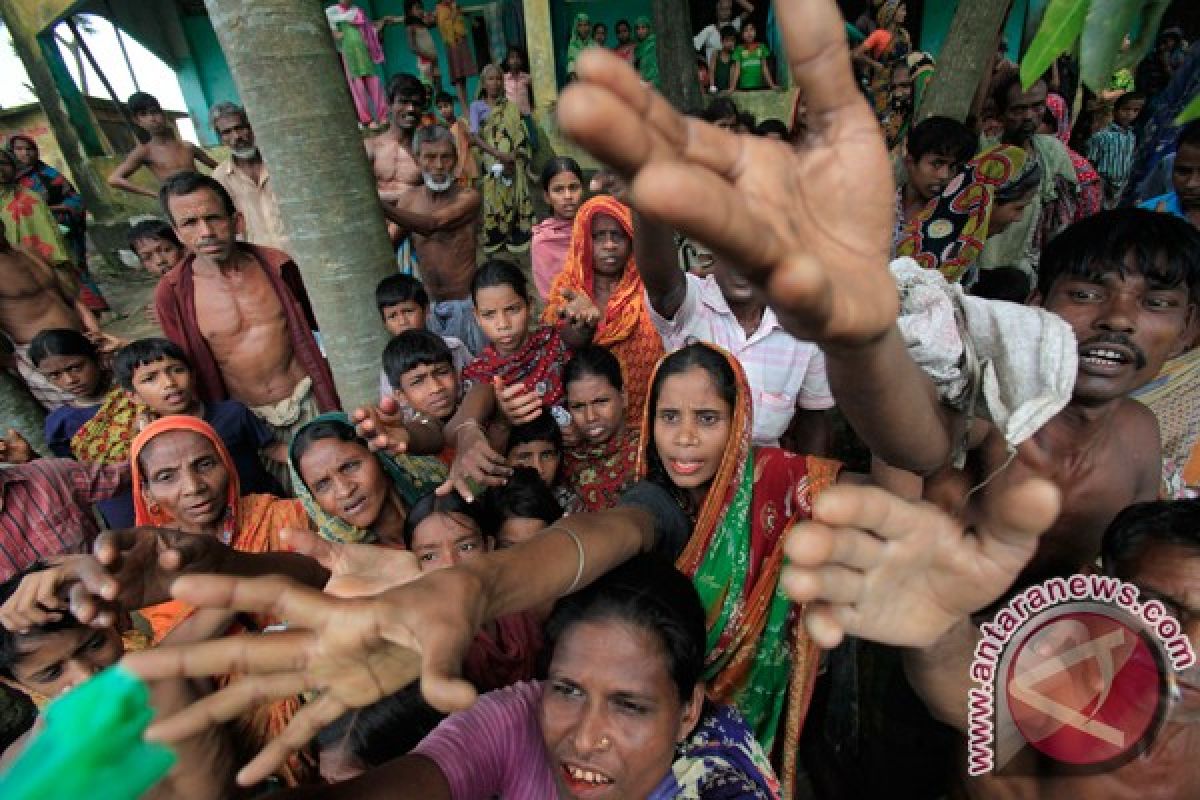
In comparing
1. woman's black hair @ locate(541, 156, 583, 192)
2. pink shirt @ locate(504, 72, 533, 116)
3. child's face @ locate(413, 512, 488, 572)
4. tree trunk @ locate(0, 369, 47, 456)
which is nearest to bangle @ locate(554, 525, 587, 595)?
child's face @ locate(413, 512, 488, 572)

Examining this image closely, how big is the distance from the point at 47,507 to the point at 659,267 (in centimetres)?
259

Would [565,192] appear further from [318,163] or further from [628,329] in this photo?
[318,163]

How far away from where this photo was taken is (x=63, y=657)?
153 cm

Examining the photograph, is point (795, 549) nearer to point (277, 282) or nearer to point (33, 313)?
point (277, 282)

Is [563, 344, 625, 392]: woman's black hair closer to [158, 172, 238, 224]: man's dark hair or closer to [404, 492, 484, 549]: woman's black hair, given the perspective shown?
[404, 492, 484, 549]: woman's black hair

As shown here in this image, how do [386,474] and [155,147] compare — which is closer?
[386,474]

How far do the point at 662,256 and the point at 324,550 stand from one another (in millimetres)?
1432

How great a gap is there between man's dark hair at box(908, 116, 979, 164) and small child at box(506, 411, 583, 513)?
2.61m

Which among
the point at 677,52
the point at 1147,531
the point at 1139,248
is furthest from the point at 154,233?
the point at 677,52

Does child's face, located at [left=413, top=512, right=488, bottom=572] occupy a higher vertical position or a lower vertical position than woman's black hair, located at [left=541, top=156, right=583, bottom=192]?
lower

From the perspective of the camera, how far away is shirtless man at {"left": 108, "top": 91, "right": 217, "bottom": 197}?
5906 mm

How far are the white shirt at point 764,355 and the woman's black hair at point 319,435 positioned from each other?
1.24 metres

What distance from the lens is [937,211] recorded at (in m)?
3.06

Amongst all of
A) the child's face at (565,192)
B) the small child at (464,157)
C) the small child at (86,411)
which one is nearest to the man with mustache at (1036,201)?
the child's face at (565,192)
